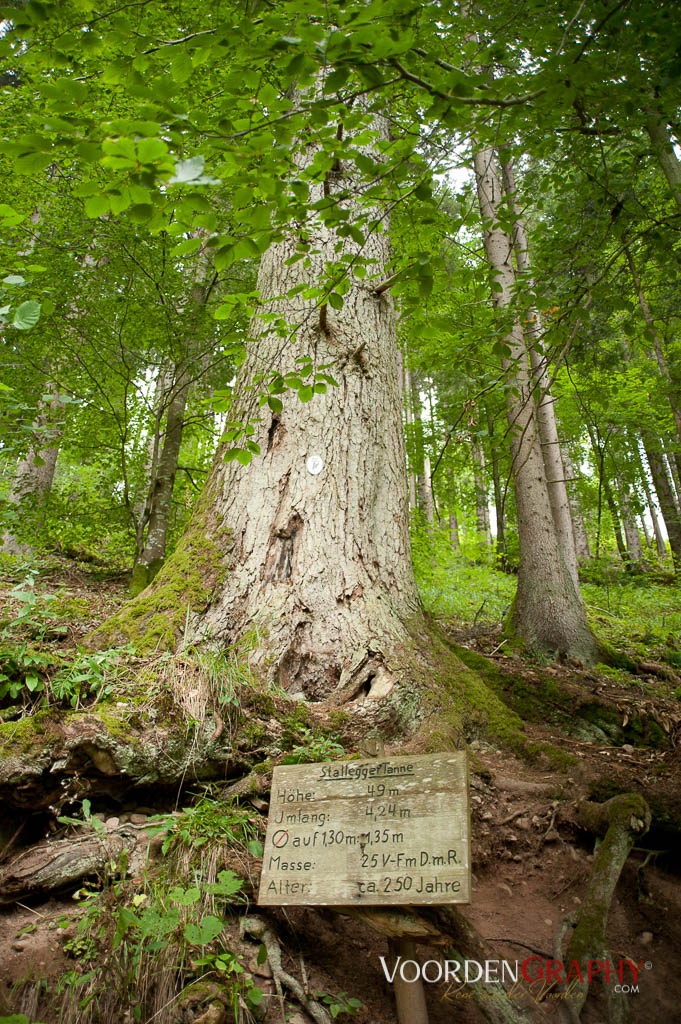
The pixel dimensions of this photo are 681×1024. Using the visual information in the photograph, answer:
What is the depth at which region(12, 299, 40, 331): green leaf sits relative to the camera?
6.54 ft

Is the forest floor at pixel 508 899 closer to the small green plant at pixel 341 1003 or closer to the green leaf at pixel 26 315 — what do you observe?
the small green plant at pixel 341 1003

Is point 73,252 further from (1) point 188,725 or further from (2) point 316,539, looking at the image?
(1) point 188,725

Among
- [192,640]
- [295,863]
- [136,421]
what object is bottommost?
[295,863]

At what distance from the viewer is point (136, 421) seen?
7266 mm

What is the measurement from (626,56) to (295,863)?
3.57 m

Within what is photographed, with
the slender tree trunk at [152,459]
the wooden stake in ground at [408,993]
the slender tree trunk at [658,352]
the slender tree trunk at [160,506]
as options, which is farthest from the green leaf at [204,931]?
the slender tree trunk at [152,459]

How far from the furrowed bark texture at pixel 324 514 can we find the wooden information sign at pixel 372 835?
3.67ft

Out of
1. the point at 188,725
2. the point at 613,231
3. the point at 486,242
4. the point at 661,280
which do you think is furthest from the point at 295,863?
the point at 486,242

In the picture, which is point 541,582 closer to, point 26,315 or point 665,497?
point 26,315

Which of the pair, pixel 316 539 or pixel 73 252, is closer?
pixel 316 539

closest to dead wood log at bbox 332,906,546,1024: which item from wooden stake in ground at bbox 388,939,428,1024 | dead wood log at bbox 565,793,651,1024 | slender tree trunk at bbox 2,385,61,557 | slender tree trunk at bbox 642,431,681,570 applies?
wooden stake in ground at bbox 388,939,428,1024

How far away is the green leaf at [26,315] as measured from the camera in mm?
1993

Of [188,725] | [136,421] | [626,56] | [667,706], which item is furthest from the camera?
[136,421]

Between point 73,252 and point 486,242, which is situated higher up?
point 486,242
